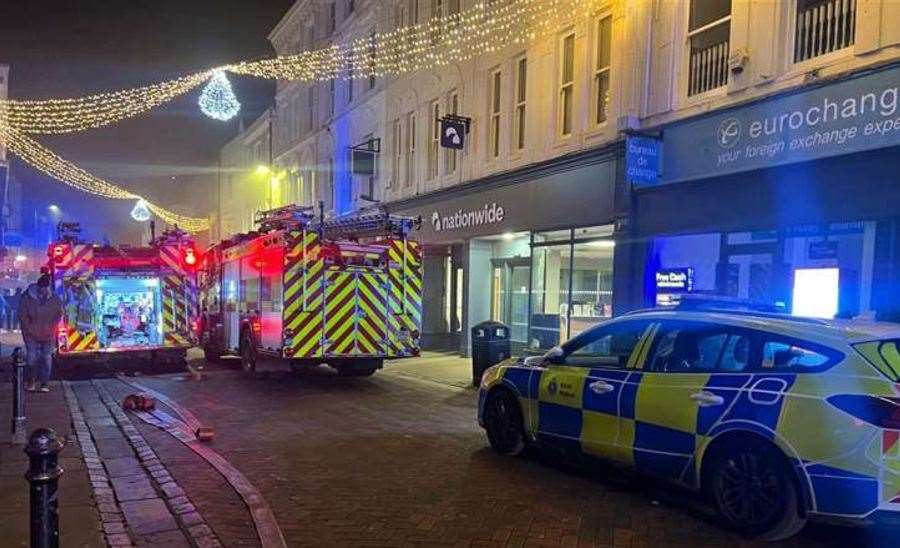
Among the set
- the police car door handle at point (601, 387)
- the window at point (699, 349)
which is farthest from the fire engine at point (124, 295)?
the window at point (699, 349)

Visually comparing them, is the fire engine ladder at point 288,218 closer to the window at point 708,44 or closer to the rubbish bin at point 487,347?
the rubbish bin at point 487,347

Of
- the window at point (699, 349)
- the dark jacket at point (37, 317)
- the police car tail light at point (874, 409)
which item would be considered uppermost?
the window at point (699, 349)

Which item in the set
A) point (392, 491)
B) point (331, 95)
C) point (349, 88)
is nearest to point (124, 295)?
point (392, 491)

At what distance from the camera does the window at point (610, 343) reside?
5.84 metres

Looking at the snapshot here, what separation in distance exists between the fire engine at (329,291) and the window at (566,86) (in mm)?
4019

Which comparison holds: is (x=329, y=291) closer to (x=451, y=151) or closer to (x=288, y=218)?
(x=288, y=218)

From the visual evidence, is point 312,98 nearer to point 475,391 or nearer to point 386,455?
point 475,391

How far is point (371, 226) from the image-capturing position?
1234 centimetres

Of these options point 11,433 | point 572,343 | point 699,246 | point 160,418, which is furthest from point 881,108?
point 11,433

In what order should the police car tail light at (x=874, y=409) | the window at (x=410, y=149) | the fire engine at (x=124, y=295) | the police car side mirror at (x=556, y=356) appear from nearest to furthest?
the police car tail light at (x=874, y=409)
the police car side mirror at (x=556, y=356)
the fire engine at (x=124, y=295)
the window at (x=410, y=149)

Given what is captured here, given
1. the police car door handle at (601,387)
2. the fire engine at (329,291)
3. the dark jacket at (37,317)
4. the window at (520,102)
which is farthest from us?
the window at (520,102)

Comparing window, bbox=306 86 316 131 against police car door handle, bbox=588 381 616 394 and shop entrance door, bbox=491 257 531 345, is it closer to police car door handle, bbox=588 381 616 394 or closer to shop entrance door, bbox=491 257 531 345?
shop entrance door, bbox=491 257 531 345

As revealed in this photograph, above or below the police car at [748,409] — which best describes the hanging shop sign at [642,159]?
above

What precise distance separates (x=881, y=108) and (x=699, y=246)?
3464 mm
